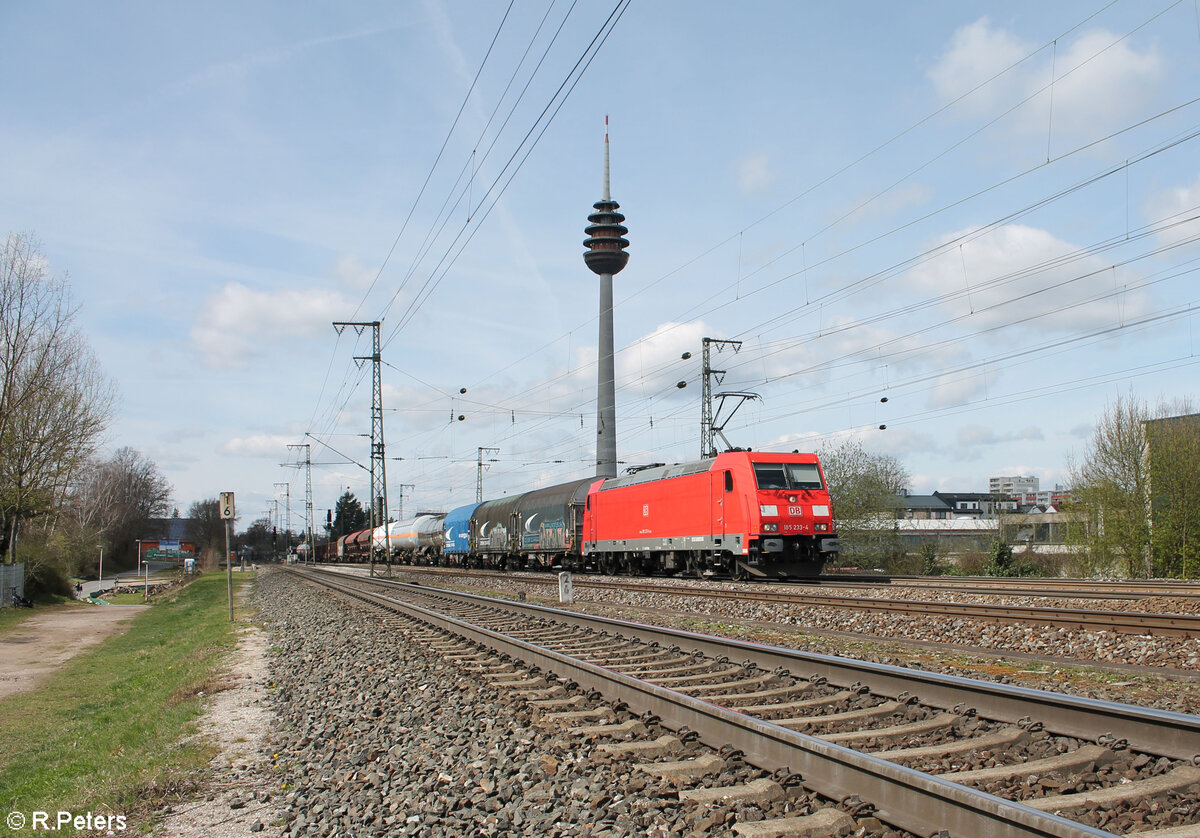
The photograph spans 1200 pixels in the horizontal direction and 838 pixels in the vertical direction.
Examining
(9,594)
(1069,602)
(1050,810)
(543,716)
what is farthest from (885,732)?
(9,594)

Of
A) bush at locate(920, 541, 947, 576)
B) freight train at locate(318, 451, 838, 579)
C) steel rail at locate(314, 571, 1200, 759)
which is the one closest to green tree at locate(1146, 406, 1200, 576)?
bush at locate(920, 541, 947, 576)

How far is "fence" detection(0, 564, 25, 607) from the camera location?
3288 cm

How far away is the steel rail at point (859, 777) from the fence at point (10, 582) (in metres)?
34.9

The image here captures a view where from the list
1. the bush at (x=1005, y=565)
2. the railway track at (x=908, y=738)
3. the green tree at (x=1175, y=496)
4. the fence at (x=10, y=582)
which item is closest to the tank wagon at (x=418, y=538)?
the fence at (x=10, y=582)

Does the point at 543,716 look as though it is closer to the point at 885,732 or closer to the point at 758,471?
A: the point at 885,732

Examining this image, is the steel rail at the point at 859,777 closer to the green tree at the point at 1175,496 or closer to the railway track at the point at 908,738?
the railway track at the point at 908,738

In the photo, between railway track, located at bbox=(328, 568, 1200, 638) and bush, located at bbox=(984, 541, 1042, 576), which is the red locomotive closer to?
railway track, located at bbox=(328, 568, 1200, 638)

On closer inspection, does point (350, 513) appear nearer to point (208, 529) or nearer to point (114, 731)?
point (208, 529)

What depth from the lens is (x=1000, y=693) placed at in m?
5.68

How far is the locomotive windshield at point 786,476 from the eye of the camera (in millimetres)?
22203

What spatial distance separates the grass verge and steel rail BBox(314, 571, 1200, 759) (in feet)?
16.5

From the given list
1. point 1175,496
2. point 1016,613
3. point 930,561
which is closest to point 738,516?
point 1016,613

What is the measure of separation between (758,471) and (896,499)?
28.5m

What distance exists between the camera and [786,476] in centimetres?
2245
